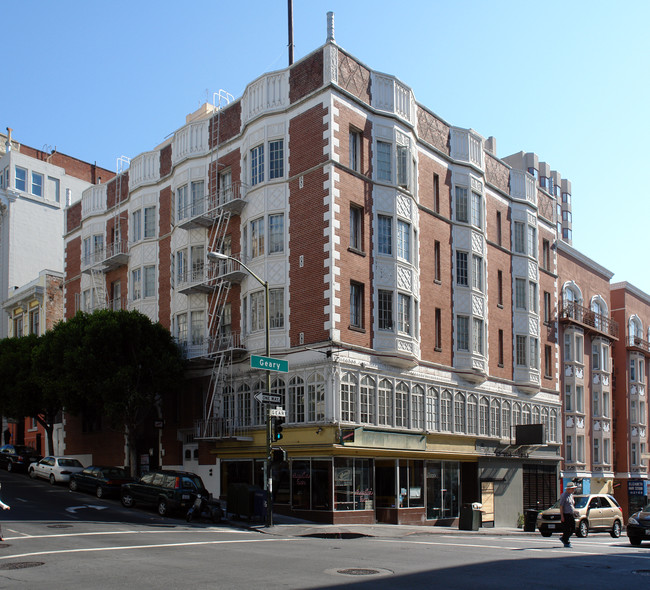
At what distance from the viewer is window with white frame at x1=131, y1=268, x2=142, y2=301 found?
4219 cm

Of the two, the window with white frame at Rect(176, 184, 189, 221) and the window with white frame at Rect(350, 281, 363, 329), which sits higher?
the window with white frame at Rect(176, 184, 189, 221)

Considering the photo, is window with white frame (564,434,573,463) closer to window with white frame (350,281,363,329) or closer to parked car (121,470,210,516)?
window with white frame (350,281,363,329)

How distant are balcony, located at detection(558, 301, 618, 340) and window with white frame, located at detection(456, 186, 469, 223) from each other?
41.5 ft

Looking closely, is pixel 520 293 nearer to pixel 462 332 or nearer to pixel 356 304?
pixel 462 332

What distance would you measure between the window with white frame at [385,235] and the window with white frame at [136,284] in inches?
603

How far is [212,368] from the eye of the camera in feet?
119

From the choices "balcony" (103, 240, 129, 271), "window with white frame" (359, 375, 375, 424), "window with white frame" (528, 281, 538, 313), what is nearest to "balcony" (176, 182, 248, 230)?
"balcony" (103, 240, 129, 271)

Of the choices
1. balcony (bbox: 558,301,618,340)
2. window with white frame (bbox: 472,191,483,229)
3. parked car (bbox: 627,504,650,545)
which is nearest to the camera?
parked car (bbox: 627,504,650,545)

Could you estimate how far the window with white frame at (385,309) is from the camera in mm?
32625

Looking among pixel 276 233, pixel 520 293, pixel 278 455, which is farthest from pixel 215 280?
pixel 520 293

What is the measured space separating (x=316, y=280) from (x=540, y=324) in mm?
19350

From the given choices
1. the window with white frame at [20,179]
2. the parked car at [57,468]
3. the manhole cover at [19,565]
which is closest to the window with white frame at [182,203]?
the parked car at [57,468]

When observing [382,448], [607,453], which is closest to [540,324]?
A: [607,453]

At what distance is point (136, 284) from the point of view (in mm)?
42625
